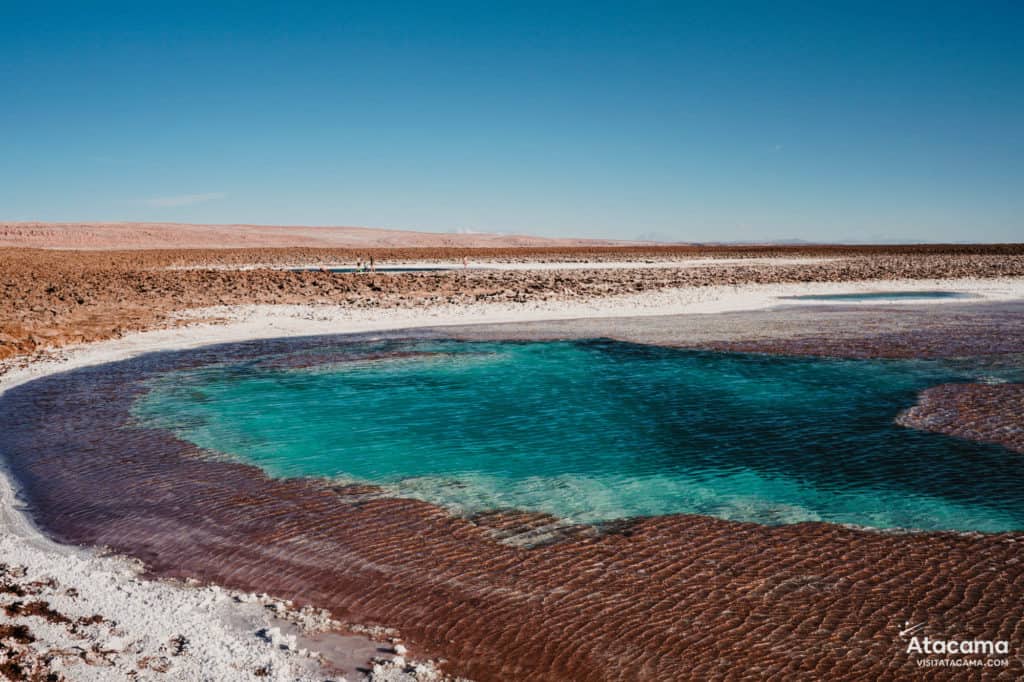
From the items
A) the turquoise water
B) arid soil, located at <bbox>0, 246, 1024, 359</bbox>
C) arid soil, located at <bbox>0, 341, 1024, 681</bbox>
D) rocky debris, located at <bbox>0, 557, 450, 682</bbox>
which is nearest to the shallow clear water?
arid soil, located at <bbox>0, 246, 1024, 359</bbox>

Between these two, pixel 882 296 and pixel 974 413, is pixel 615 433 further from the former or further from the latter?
pixel 882 296

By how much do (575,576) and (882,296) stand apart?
25236 millimetres

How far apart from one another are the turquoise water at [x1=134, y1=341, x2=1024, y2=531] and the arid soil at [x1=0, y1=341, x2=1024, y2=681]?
55cm

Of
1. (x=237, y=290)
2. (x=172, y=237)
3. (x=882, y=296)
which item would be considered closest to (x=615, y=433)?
(x=882, y=296)

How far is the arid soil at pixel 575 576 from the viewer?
14.5 ft

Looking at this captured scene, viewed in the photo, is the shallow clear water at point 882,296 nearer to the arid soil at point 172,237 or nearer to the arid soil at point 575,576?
the arid soil at point 575,576

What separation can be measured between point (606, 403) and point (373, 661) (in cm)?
671

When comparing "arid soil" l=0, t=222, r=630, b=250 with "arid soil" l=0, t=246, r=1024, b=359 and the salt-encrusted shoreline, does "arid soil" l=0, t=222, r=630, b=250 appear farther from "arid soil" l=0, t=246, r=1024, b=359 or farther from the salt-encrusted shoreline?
the salt-encrusted shoreline

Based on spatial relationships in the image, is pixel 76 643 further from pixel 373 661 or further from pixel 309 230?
pixel 309 230

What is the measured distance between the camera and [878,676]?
4.17m

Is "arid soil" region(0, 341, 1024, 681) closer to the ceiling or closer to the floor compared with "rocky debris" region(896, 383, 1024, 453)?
closer to the floor

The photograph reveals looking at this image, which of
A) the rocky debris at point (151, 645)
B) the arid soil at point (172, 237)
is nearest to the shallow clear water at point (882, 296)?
the rocky debris at point (151, 645)

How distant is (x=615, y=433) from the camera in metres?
9.20

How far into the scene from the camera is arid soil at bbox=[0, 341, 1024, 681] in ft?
14.5
